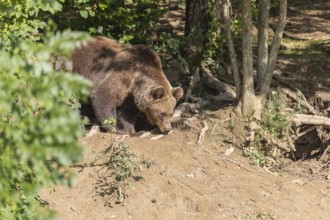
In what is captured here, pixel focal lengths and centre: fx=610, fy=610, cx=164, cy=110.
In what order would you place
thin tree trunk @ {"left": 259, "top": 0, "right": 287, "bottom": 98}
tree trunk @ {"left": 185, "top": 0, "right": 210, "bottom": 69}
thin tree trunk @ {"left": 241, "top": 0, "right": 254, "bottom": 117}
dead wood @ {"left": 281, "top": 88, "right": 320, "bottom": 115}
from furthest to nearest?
tree trunk @ {"left": 185, "top": 0, "right": 210, "bottom": 69} < dead wood @ {"left": 281, "top": 88, "right": 320, "bottom": 115} < thin tree trunk @ {"left": 259, "top": 0, "right": 287, "bottom": 98} < thin tree trunk @ {"left": 241, "top": 0, "right": 254, "bottom": 117}

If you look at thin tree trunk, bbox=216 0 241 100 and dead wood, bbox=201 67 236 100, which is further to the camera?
dead wood, bbox=201 67 236 100

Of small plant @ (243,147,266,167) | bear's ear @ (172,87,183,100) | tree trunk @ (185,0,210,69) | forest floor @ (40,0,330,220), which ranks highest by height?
tree trunk @ (185,0,210,69)

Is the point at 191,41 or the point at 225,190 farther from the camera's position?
the point at 191,41

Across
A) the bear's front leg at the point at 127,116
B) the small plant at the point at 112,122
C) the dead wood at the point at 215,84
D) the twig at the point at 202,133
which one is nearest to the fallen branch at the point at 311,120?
the dead wood at the point at 215,84

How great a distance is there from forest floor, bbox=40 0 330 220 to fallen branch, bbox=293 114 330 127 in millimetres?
525

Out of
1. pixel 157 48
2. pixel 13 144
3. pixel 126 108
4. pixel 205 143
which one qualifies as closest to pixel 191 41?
pixel 157 48

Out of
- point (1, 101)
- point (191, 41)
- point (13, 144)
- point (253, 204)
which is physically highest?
point (1, 101)

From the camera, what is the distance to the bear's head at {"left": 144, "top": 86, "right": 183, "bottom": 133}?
333 inches

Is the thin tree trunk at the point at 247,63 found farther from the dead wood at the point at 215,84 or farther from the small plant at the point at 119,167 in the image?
the small plant at the point at 119,167

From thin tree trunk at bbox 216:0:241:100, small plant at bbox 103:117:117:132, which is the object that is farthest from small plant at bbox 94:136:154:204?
thin tree trunk at bbox 216:0:241:100

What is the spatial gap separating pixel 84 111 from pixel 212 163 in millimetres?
2445

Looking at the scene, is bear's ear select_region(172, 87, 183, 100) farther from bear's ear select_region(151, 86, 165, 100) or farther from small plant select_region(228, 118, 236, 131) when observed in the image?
small plant select_region(228, 118, 236, 131)

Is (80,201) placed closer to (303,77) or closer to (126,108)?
(126,108)

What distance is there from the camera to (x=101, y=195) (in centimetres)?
678
